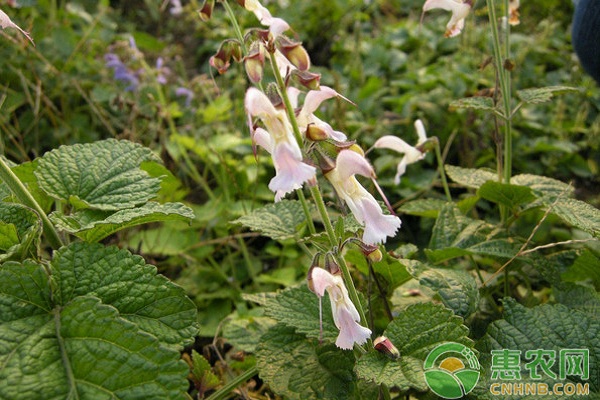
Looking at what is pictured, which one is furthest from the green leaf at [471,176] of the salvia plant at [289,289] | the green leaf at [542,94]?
the green leaf at [542,94]

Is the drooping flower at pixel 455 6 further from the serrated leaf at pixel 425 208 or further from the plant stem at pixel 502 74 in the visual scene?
the serrated leaf at pixel 425 208

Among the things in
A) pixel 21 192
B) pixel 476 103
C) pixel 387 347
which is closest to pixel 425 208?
pixel 476 103

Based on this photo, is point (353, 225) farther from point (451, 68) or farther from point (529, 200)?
point (451, 68)

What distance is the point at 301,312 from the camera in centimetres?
114

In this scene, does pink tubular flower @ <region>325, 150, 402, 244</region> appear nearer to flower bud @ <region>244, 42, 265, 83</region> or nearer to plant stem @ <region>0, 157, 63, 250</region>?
flower bud @ <region>244, 42, 265, 83</region>

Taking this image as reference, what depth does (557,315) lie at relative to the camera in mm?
1087

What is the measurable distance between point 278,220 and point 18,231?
510 mm

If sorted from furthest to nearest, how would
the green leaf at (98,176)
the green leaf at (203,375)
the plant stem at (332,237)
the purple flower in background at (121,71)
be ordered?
the purple flower in background at (121,71)
the green leaf at (203,375)
the green leaf at (98,176)
the plant stem at (332,237)

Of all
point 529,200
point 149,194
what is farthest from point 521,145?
point 149,194

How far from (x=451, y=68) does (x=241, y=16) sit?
1186 millimetres

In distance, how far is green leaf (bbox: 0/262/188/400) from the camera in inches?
33.0

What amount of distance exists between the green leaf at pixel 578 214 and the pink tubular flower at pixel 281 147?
0.65 m

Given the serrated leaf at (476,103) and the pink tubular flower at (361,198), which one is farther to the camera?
the serrated leaf at (476,103)

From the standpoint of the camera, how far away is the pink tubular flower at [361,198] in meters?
0.89
